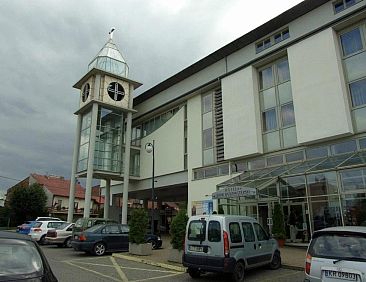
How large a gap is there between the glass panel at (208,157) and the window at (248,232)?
546 inches

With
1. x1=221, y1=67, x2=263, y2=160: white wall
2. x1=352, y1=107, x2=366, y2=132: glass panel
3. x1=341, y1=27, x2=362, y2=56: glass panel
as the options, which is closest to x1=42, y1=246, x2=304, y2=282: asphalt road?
x1=352, y1=107, x2=366, y2=132: glass panel

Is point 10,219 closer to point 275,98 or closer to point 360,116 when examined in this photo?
point 275,98

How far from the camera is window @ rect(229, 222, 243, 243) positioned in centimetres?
881

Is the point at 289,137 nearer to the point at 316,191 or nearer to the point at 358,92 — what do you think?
the point at 316,191

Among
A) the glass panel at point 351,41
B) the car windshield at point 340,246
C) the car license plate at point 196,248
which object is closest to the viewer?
the car windshield at point 340,246

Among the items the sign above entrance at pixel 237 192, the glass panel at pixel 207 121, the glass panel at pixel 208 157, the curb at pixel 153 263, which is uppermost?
the glass panel at pixel 207 121

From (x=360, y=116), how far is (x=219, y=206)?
9.60m

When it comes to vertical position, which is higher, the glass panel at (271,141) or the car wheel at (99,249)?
the glass panel at (271,141)

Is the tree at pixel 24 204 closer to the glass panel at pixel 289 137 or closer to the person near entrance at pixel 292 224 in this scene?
the glass panel at pixel 289 137

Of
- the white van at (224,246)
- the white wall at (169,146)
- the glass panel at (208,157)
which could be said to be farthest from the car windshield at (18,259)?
the white wall at (169,146)

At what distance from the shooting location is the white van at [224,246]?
8484 mm

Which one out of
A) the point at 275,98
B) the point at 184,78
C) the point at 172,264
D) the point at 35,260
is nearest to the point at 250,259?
the point at 172,264

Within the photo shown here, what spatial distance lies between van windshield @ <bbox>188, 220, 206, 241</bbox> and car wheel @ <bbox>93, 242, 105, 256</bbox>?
704 cm

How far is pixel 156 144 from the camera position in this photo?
30281 millimetres
